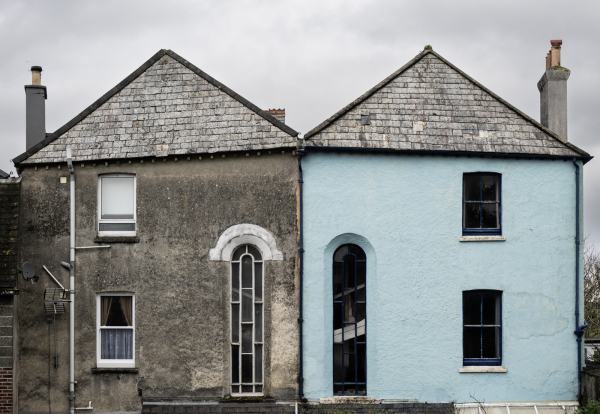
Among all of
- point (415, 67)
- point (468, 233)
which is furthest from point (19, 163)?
point (468, 233)

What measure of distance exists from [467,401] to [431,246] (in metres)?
3.67

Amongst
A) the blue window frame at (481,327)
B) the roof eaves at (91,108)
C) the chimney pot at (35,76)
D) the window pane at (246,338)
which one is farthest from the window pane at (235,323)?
the chimney pot at (35,76)

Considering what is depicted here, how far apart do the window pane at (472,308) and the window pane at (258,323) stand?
16.0 ft

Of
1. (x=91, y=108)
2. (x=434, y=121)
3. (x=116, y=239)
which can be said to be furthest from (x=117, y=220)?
(x=434, y=121)

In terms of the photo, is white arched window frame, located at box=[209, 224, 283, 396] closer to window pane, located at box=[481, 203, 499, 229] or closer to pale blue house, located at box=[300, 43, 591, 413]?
pale blue house, located at box=[300, 43, 591, 413]

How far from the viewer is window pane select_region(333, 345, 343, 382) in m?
13.8

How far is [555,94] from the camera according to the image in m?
15.3

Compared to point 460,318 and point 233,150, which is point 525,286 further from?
point 233,150

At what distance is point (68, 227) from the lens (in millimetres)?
14219

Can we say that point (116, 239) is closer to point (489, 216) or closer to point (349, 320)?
point (349, 320)

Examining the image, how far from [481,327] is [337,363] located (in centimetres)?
353

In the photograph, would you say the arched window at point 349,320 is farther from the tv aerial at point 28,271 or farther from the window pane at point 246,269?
the tv aerial at point 28,271

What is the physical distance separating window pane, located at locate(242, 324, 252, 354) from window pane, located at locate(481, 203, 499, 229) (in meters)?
6.17

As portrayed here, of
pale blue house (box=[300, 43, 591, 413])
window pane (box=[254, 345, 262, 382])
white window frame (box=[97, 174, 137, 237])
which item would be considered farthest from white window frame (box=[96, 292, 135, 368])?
pale blue house (box=[300, 43, 591, 413])
